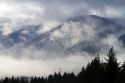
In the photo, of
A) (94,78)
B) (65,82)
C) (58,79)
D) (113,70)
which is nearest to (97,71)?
(94,78)

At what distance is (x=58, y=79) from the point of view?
177625 mm

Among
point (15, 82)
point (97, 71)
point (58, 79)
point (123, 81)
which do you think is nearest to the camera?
point (123, 81)

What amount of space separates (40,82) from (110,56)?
5948 inches

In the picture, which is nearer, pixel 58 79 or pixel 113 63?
pixel 113 63

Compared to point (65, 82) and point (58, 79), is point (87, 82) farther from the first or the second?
point (58, 79)

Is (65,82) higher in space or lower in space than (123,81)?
higher

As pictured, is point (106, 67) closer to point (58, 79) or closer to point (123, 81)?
point (123, 81)

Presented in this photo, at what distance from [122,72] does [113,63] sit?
1463 millimetres

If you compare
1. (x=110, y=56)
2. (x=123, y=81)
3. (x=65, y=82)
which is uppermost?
(x=65, y=82)

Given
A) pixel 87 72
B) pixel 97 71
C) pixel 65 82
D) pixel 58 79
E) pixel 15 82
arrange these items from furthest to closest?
pixel 15 82, pixel 58 79, pixel 65 82, pixel 87 72, pixel 97 71

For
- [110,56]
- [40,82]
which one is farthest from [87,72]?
[40,82]

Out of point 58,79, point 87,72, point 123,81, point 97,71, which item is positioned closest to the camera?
point 123,81

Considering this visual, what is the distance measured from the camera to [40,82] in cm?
19838

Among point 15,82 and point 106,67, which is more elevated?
point 15,82
